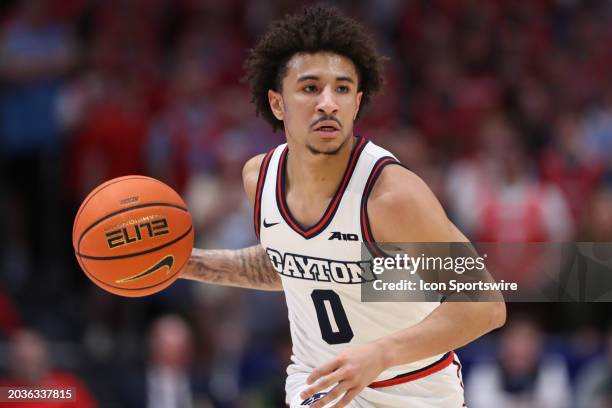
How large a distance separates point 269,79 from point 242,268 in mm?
1062

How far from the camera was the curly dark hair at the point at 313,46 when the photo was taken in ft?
16.5

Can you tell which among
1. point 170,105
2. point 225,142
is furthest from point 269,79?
point 170,105

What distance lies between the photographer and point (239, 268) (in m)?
5.67

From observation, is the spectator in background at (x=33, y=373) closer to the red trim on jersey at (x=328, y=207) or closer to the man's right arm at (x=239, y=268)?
the man's right arm at (x=239, y=268)

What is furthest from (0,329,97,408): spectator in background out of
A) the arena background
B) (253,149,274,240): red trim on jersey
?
(253,149,274,240): red trim on jersey

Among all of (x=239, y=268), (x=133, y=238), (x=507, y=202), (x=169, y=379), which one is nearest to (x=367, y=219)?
(x=239, y=268)

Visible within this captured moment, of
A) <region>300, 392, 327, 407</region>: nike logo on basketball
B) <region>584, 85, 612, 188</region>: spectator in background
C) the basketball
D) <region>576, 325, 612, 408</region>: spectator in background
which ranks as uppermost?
<region>584, 85, 612, 188</region>: spectator in background

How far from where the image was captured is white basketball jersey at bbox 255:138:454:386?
4.93 m

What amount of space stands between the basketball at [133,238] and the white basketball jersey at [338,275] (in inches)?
19.8

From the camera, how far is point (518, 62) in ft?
37.6

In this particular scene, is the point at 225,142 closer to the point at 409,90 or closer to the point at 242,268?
the point at 409,90

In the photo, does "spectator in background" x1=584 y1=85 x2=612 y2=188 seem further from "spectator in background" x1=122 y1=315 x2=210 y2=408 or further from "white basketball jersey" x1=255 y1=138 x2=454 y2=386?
"white basketball jersey" x1=255 y1=138 x2=454 y2=386

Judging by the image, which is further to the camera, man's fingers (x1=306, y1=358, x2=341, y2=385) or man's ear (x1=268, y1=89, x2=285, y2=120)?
man's ear (x1=268, y1=89, x2=285, y2=120)

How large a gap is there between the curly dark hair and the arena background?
9.69 ft
